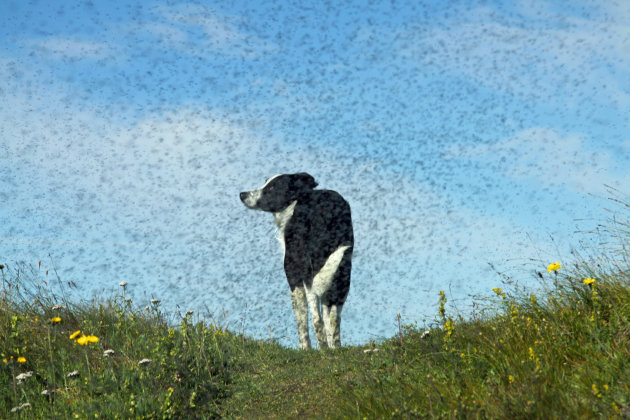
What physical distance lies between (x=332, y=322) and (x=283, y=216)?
1.72 m

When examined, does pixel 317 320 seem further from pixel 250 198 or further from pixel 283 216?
pixel 250 198

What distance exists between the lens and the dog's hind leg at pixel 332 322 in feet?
27.6

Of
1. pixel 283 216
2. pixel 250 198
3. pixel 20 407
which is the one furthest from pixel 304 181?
pixel 20 407

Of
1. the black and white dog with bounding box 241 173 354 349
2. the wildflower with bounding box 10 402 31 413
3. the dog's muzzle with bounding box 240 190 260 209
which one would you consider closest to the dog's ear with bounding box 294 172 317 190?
the black and white dog with bounding box 241 173 354 349

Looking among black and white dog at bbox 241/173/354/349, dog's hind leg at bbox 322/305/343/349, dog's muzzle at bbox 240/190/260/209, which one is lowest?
dog's hind leg at bbox 322/305/343/349

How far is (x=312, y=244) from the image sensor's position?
28.5 feet

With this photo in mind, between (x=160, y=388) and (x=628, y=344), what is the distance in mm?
4167

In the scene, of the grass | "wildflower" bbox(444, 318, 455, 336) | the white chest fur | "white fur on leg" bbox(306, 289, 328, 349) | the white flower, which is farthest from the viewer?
the white chest fur

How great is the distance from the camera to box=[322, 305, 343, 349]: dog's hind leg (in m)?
8.41

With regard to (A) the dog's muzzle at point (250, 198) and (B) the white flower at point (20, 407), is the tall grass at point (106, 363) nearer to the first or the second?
(B) the white flower at point (20, 407)

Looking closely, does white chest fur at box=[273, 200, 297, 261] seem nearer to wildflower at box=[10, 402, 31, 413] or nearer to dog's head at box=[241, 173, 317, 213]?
Answer: dog's head at box=[241, 173, 317, 213]

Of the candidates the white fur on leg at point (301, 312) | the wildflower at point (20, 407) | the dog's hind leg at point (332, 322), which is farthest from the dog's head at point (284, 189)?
the wildflower at point (20, 407)

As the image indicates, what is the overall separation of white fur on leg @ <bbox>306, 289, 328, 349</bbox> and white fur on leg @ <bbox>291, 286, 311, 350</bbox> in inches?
4.0

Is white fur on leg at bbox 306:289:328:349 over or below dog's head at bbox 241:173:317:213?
below
